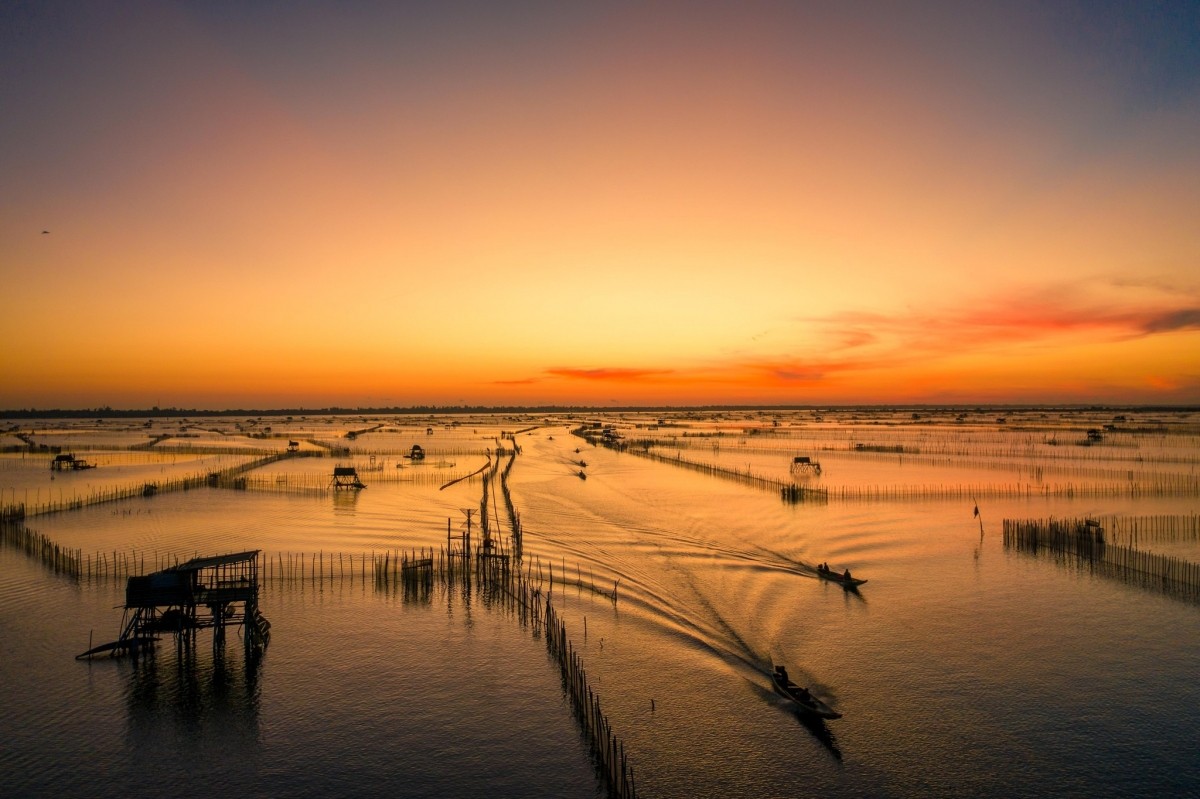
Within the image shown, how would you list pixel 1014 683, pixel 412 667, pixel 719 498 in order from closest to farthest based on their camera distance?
pixel 1014 683, pixel 412 667, pixel 719 498

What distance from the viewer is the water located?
53.5 ft

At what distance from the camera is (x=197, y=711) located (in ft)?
63.0

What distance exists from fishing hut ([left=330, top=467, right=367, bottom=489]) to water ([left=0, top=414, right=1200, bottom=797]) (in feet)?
57.7

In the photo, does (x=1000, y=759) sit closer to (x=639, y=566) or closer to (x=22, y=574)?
(x=639, y=566)

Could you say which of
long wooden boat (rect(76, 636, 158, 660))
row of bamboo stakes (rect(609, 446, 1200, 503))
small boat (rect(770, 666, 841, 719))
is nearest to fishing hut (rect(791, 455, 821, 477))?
row of bamboo stakes (rect(609, 446, 1200, 503))

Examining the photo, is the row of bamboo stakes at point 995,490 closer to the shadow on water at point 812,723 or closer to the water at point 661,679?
the water at point 661,679

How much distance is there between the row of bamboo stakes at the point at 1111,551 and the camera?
29281 mm

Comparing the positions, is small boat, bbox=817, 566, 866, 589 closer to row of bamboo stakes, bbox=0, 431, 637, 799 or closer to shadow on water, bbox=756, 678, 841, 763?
row of bamboo stakes, bbox=0, 431, 637, 799

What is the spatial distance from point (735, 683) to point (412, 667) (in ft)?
33.4

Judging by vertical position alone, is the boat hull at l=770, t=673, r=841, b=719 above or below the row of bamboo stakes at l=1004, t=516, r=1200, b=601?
below

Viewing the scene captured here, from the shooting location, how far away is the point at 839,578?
30.5 meters

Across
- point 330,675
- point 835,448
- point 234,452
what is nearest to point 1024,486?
point 835,448

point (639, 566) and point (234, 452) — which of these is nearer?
point (639, 566)

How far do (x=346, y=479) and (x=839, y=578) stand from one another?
47.0 meters
